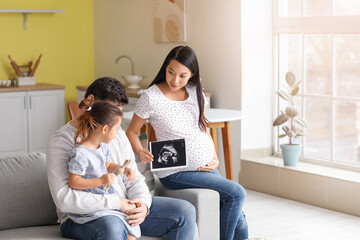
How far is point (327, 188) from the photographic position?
4457 millimetres

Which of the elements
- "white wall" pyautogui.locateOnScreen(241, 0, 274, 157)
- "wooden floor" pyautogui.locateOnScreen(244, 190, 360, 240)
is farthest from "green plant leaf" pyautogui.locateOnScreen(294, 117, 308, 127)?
"wooden floor" pyautogui.locateOnScreen(244, 190, 360, 240)

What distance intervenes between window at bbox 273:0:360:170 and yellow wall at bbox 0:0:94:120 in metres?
2.59

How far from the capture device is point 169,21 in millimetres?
5656

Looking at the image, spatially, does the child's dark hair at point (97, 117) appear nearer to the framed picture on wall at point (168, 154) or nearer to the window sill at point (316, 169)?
the framed picture on wall at point (168, 154)

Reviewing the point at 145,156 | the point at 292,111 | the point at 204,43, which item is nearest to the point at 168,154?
the point at 145,156

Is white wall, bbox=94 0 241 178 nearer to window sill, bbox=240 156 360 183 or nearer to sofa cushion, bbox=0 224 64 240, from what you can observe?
window sill, bbox=240 156 360 183

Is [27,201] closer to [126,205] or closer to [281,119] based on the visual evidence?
[126,205]

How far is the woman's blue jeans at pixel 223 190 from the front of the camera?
3082 mm

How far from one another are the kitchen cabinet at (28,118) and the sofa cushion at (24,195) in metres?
3.19

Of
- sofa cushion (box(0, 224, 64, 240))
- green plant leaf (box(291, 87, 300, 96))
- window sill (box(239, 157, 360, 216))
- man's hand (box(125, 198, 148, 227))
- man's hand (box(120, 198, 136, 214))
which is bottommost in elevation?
window sill (box(239, 157, 360, 216))

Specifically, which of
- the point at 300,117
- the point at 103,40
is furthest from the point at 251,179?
the point at 103,40

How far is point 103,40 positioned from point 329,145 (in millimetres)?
3070

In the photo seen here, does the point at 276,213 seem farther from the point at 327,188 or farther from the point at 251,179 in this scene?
the point at 251,179

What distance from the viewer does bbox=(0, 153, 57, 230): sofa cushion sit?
8.53ft
